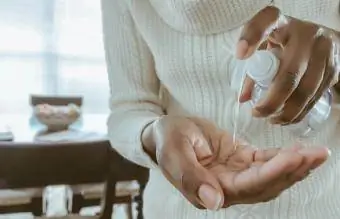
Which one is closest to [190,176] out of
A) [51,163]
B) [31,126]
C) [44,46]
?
[51,163]

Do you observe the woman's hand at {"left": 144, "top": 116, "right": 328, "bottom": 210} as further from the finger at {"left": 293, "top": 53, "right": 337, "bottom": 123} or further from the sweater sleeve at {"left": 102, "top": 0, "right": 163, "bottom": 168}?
the sweater sleeve at {"left": 102, "top": 0, "right": 163, "bottom": 168}

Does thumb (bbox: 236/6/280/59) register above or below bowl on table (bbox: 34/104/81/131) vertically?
above

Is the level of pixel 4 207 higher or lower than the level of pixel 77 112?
lower

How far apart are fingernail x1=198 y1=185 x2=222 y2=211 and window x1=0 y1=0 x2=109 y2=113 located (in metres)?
3.73

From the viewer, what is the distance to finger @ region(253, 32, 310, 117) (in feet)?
1.58

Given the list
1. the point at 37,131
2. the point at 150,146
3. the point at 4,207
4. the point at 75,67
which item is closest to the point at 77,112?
the point at 37,131

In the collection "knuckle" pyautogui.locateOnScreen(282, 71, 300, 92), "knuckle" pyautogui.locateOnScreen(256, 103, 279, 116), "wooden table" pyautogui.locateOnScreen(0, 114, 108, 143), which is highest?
"knuckle" pyautogui.locateOnScreen(282, 71, 300, 92)

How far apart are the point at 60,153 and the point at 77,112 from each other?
0.62m

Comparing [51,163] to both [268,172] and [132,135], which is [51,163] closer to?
[132,135]

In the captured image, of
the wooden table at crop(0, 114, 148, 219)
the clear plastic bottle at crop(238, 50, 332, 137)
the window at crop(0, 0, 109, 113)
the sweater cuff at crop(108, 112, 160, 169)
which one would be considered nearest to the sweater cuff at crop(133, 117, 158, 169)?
the sweater cuff at crop(108, 112, 160, 169)

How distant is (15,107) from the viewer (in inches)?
168

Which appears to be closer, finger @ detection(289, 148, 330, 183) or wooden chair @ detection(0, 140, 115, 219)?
finger @ detection(289, 148, 330, 183)

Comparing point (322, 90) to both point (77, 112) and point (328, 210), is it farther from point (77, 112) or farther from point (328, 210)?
point (77, 112)

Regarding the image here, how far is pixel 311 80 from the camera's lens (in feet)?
1.61
